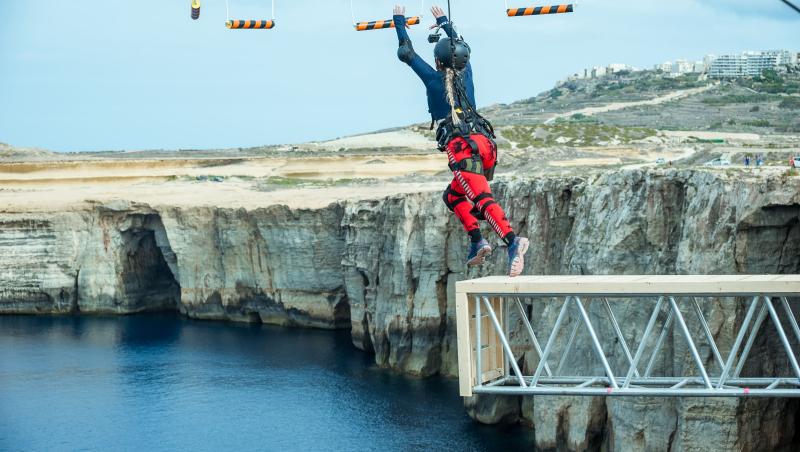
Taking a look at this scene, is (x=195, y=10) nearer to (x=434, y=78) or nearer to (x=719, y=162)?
(x=434, y=78)

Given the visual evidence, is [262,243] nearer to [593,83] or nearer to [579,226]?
[579,226]

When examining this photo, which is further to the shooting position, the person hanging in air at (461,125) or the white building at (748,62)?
the white building at (748,62)

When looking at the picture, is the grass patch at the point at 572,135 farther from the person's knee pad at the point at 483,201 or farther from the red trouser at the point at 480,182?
the person's knee pad at the point at 483,201

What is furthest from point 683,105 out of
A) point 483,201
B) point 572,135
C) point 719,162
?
point 483,201

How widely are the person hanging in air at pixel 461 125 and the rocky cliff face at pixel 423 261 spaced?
14.2 metres

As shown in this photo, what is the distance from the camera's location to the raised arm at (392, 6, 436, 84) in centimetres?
2142

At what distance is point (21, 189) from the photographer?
92.1 m

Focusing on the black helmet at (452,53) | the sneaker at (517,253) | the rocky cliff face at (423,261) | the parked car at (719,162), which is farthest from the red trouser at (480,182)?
the parked car at (719,162)

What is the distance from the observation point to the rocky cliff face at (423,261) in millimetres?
33938

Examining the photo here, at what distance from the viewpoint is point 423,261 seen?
2226 inches

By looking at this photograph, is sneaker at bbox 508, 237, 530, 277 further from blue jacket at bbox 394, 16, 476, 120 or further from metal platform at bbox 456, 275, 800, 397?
blue jacket at bbox 394, 16, 476, 120

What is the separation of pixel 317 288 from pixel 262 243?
15.2 feet

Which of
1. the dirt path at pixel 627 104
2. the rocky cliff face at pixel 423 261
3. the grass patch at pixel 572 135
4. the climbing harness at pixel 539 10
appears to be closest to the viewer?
the climbing harness at pixel 539 10

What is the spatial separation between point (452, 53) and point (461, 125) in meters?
1.22
